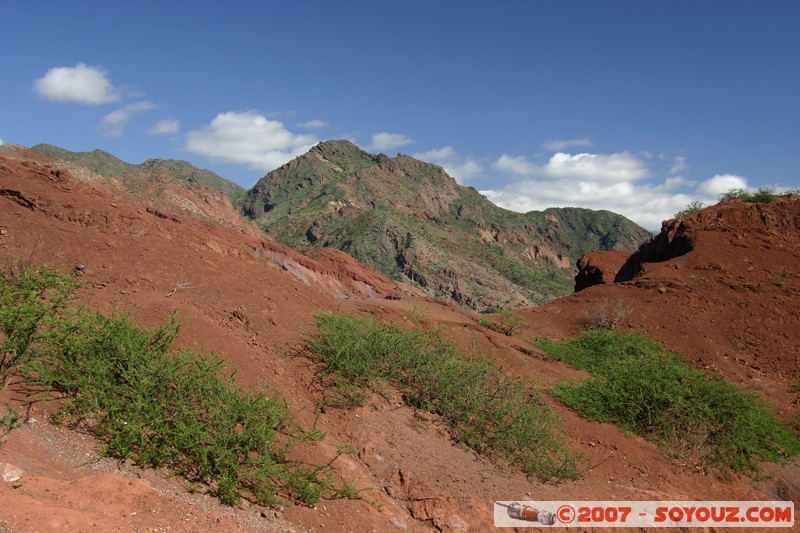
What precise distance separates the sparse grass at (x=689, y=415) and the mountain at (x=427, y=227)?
148ft

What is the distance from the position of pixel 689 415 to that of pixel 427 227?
6940 centimetres

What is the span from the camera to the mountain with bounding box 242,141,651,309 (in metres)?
61.0

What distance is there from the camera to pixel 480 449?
636 cm

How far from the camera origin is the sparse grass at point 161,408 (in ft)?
13.8

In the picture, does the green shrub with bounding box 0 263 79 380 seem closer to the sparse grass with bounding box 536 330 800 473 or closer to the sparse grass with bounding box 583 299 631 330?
the sparse grass with bounding box 536 330 800 473

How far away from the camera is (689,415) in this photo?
8703 millimetres

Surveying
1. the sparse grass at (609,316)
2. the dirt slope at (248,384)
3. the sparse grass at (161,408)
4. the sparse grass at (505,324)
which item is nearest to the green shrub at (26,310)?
the sparse grass at (161,408)

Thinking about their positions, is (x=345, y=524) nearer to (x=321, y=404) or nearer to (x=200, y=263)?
(x=321, y=404)

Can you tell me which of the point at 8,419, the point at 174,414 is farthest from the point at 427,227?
the point at 8,419

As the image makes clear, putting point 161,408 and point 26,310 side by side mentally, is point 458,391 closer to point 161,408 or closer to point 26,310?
point 161,408

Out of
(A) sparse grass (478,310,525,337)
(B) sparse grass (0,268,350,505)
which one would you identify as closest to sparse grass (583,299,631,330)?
(A) sparse grass (478,310,525,337)

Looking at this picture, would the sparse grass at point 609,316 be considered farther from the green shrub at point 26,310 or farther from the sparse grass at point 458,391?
the green shrub at point 26,310

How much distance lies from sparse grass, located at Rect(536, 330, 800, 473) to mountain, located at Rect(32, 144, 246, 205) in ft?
140

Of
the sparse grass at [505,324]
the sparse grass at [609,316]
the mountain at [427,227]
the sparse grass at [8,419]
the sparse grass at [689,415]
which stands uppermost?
the mountain at [427,227]
